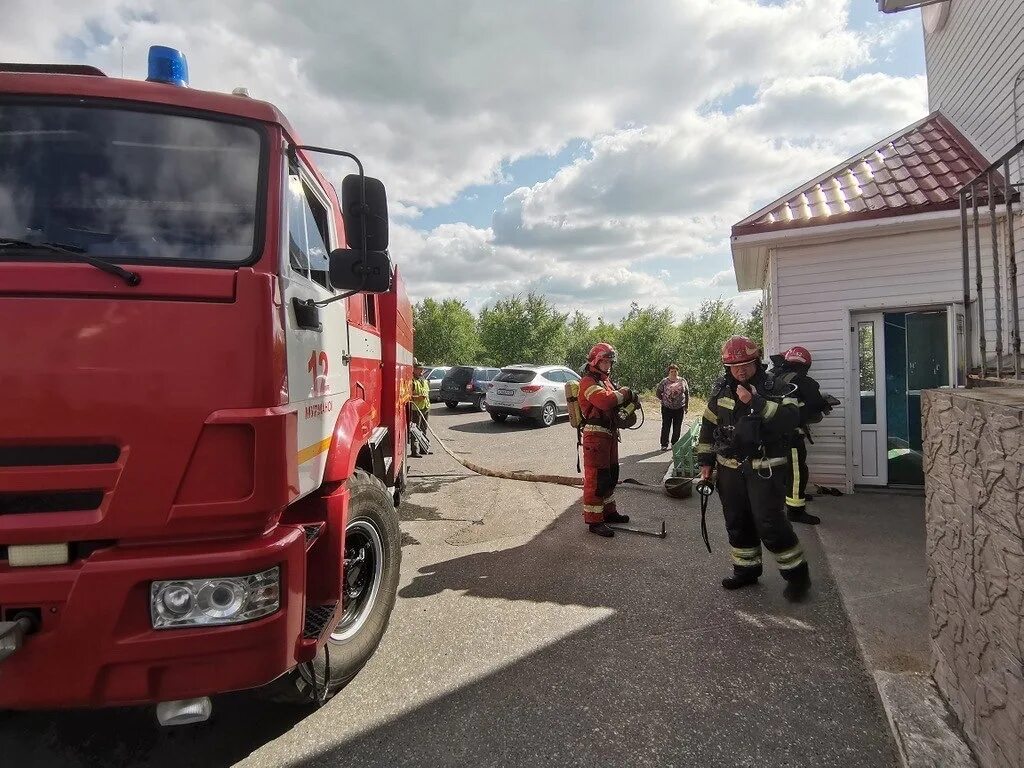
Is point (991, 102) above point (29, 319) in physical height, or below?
above

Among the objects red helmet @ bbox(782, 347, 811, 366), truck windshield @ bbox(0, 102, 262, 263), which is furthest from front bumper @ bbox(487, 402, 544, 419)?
truck windshield @ bbox(0, 102, 262, 263)

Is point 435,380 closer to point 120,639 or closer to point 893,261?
point 893,261

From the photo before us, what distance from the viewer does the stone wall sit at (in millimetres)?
1894

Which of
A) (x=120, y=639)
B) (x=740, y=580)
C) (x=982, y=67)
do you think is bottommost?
(x=740, y=580)

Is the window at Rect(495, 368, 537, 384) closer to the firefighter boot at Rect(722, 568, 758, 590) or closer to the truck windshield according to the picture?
the firefighter boot at Rect(722, 568, 758, 590)

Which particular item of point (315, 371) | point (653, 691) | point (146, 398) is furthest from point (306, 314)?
point (653, 691)

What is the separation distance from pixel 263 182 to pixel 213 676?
1.83 meters

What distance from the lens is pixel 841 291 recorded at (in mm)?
6883

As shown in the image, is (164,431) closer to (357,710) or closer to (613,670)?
(357,710)

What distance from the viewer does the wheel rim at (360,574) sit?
3082mm

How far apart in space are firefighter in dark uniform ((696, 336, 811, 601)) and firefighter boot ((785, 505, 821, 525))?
1.93 metres

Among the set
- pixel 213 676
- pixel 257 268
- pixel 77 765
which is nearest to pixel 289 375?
pixel 257 268

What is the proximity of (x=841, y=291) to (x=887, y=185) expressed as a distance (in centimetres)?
139

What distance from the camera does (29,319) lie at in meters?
1.79
